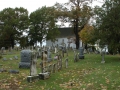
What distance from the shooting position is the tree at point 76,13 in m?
51.4

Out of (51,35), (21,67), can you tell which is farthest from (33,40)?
(21,67)

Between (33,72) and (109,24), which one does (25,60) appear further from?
(109,24)

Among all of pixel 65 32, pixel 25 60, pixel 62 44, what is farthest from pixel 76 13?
pixel 25 60

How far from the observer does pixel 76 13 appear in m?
51.3

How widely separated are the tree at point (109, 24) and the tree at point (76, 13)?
26.0 metres

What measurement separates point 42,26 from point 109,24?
41.6m

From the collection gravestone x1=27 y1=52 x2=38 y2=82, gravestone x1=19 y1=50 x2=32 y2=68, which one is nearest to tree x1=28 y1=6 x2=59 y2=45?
gravestone x1=19 y1=50 x2=32 y2=68

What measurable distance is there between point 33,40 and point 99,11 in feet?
131

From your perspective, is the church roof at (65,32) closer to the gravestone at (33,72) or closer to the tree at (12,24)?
the tree at (12,24)

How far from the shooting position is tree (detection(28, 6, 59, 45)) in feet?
206

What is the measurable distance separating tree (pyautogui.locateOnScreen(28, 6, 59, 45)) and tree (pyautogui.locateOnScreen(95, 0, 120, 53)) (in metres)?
38.1

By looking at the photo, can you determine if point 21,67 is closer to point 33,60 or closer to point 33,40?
point 33,60

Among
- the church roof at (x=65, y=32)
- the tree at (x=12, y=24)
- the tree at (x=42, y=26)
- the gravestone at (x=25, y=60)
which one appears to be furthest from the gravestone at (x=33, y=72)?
the church roof at (x=65, y=32)

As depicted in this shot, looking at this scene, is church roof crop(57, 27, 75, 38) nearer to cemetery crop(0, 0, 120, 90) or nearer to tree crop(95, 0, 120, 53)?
cemetery crop(0, 0, 120, 90)
